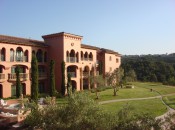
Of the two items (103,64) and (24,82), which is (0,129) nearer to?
(24,82)

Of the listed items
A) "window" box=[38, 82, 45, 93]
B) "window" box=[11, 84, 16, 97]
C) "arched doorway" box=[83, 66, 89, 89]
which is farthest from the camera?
"arched doorway" box=[83, 66, 89, 89]

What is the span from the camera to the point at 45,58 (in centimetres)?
4225

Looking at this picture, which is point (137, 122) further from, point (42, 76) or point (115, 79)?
point (42, 76)

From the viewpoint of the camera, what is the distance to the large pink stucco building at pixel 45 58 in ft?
113

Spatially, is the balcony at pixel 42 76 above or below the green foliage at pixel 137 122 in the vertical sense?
above

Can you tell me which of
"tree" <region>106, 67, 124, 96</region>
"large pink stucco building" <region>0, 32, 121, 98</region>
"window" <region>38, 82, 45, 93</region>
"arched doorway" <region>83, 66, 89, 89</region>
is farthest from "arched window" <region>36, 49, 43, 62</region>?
"tree" <region>106, 67, 124, 96</region>

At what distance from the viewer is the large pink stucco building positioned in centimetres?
3456

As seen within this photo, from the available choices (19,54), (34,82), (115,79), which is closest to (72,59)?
(115,79)

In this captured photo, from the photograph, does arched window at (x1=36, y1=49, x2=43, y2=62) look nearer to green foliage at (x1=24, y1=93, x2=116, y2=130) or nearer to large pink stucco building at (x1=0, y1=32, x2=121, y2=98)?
large pink stucco building at (x1=0, y1=32, x2=121, y2=98)

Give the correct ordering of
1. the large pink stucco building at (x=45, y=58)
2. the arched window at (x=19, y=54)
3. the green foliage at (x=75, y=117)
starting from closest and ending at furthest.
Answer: the green foliage at (x=75, y=117) → the large pink stucco building at (x=45, y=58) → the arched window at (x=19, y=54)

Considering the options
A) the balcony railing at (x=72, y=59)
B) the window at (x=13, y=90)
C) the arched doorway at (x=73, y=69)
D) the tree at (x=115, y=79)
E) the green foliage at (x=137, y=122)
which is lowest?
the green foliage at (x=137, y=122)

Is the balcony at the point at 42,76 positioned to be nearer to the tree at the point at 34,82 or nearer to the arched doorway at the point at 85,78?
the tree at the point at 34,82

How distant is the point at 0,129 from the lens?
1988cm

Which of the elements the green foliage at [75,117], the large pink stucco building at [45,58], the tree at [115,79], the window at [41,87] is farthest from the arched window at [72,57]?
the green foliage at [75,117]
